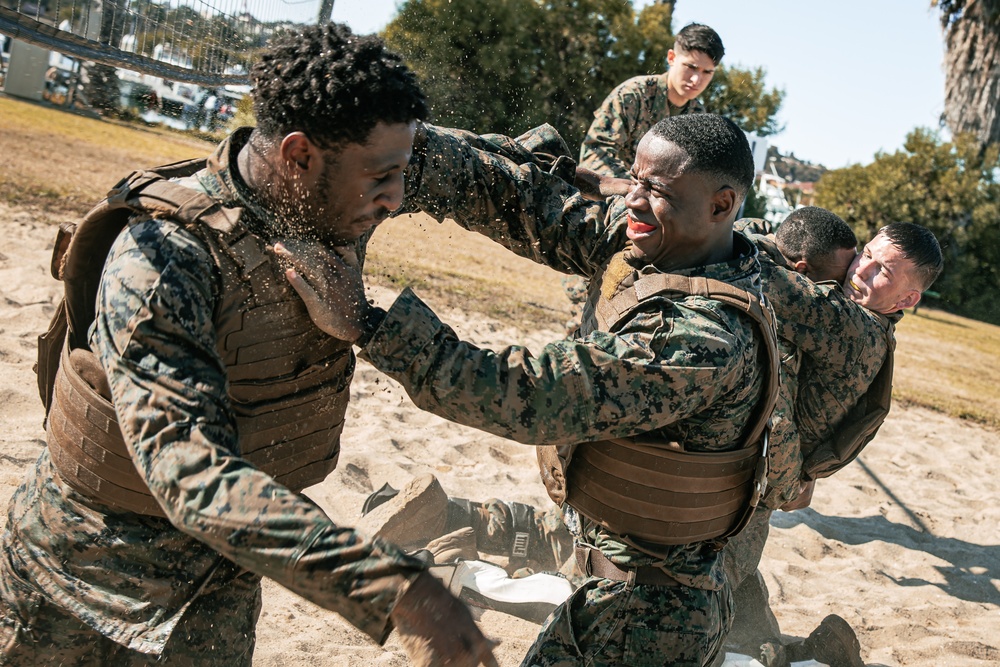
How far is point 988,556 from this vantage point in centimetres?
622

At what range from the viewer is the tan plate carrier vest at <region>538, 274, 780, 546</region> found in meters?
2.71

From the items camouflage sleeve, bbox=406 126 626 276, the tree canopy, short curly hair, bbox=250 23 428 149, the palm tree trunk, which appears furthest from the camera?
the palm tree trunk

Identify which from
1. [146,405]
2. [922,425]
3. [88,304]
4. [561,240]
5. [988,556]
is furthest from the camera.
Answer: [922,425]

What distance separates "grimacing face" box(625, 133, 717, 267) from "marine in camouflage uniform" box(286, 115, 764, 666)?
3.3 inches

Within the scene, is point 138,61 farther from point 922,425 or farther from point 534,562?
point 922,425

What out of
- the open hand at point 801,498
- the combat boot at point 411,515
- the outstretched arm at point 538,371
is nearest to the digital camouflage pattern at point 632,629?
the outstretched arm at point 538,371

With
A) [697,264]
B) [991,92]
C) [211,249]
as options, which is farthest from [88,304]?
[991,92]

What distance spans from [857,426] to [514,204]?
2.11 metres

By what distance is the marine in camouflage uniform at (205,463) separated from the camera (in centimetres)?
198

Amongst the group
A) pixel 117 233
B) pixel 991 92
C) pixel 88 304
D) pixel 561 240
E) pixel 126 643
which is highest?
pixel 991 92

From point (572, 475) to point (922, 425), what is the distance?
7027 millimetres

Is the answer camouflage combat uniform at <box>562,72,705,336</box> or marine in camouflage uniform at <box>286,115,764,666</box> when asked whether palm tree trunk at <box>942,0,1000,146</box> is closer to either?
camouflage combat uniform at <box>562,72,705,336</box>

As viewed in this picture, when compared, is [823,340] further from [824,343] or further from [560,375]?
[560,375]

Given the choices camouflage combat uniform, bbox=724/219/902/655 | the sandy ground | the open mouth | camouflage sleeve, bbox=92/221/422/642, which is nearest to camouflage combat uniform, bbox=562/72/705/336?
the sandy ground
